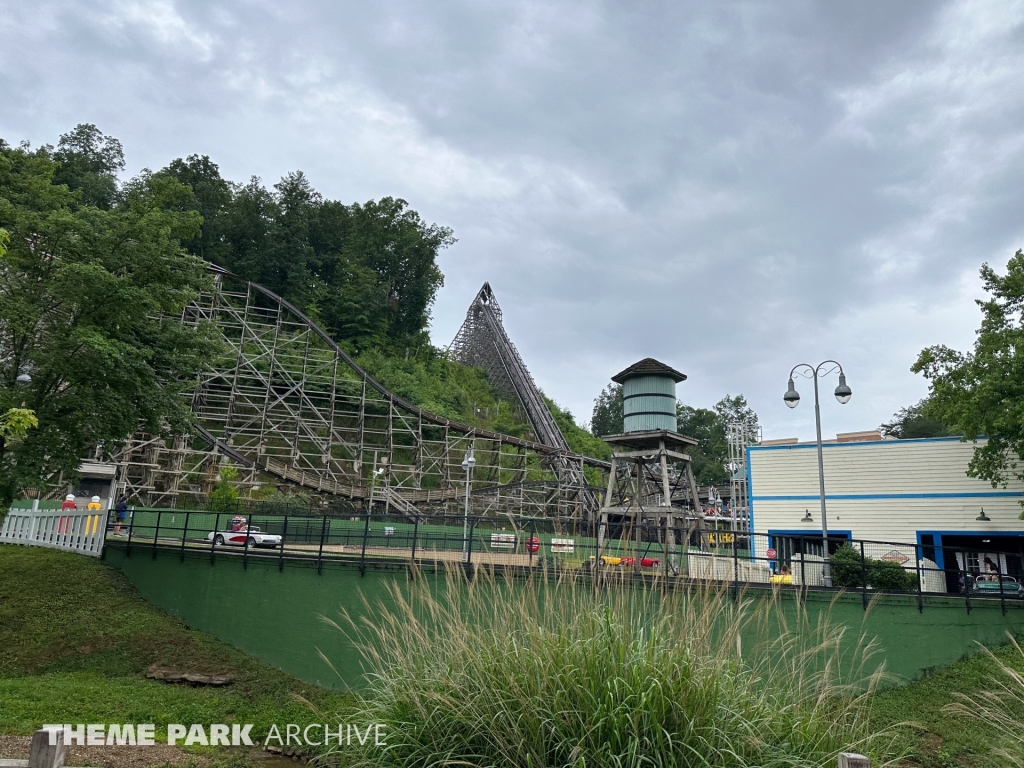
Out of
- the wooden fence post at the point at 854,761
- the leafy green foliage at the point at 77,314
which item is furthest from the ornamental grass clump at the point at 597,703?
the leafy green foliage at the point at 77,314

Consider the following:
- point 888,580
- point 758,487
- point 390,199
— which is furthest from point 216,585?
point 390,199

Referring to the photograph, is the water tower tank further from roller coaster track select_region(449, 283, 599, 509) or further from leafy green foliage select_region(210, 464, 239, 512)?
roller coaster track select_region(449, 283, 599, 509)

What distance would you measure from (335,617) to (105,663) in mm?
4537

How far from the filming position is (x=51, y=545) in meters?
19.1

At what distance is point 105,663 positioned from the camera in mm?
13148

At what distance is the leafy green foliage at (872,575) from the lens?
1298 centimetres

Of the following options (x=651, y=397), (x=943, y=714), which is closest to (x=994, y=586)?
(x=943, y=714)

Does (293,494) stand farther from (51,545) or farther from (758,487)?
(758,487)

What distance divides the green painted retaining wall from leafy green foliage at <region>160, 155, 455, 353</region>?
35275 millimetres

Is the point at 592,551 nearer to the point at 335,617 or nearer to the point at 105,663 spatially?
the point at 335,617

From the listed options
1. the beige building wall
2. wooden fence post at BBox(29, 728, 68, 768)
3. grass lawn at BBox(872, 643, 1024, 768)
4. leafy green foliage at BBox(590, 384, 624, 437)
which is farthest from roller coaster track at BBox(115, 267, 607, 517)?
leafy green foliage at BBox(590, 384, 624, 437)

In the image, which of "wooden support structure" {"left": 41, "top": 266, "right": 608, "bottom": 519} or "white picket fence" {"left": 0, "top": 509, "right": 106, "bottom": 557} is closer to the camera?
"white picket fence" {"left": 0, "top": 509, "right": 106, "bottom": 557}

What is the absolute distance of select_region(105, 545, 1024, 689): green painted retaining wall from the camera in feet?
40.6

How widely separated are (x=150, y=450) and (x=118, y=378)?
21655 millimetres
